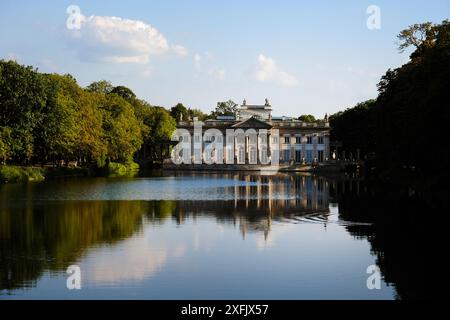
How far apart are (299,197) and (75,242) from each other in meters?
23.5

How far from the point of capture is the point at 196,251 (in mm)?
20656

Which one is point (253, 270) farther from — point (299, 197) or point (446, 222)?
point (299, 197)

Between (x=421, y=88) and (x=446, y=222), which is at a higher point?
(x=421, y=88)

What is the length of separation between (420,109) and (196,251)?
834 inches

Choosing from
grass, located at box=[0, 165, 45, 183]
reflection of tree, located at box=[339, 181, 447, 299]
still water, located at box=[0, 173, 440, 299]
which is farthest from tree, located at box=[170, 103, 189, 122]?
still water, located at box=[0, 173, 440, 299]

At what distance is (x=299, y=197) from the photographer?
143ft

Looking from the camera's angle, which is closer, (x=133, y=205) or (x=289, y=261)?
(x=289, y=261)

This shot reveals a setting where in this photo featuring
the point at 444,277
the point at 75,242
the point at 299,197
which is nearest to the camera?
the point at 444,277

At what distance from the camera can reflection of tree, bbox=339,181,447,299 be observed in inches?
637

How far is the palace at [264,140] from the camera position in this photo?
5113 inches

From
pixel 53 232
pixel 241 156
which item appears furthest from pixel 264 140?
pixel 53 232

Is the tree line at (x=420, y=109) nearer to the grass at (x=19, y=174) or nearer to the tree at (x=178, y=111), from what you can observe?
the grass at (x=19, y=174)
